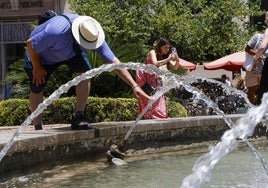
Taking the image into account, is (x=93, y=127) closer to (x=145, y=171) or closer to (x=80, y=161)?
(x=80, y=161)

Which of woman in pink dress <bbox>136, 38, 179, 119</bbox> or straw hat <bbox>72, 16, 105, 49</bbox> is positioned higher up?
straw hat <bbox>72, 16, 105, 49</bbox>

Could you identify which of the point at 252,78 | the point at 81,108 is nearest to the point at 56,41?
the point at 81,108

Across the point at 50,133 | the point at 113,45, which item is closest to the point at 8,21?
the point at 113,45

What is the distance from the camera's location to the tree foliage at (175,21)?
19594mm

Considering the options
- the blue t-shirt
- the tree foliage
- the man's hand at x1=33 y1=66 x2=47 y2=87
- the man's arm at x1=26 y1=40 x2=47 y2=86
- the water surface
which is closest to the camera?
the water surface

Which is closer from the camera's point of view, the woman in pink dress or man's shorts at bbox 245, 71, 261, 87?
the woman in pink dress

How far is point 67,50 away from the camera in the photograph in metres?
6.44

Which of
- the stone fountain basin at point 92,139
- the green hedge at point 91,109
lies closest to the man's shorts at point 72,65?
the stone fountain basin at point 92,139

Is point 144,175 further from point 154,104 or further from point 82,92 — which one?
point 154,104

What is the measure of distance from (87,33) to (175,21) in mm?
13900

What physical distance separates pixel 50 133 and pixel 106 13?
46.8 ft

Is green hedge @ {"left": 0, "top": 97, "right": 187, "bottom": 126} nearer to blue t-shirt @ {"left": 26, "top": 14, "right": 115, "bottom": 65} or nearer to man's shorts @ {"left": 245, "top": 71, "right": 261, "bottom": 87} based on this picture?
man's shorts @ {"left": 245, "top": 71, "right": 261, "bottom": 87}

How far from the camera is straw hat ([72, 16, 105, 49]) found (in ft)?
20.4

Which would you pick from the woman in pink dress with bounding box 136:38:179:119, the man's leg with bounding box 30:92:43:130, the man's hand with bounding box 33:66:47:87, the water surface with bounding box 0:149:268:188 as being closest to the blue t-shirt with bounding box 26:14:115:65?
the man's hand with bounding box 33:66:47:87
